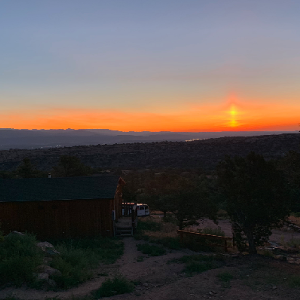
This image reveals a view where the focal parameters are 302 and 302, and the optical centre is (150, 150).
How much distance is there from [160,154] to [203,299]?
2710 inches

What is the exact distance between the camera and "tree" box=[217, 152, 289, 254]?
12469 millimetres

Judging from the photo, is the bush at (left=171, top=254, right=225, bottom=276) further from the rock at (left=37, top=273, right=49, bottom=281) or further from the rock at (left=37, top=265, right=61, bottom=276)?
the rock at (left=37, top=273, right=49, bottom=281)

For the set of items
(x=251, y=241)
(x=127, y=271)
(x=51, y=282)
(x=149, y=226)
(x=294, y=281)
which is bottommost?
(x=149, y=226)

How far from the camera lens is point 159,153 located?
255ft

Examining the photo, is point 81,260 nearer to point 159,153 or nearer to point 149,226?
point 149,226

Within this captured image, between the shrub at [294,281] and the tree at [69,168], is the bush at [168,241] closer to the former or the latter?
the shrub at [294,281]

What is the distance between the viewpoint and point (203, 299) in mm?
8172

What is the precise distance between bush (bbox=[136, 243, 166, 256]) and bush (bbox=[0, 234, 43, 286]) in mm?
5446

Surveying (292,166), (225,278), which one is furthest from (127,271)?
(292,166)

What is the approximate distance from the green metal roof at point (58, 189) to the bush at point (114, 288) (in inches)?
340

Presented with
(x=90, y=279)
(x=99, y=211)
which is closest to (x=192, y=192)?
(x=99, y=211)

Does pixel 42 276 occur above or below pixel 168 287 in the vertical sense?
above

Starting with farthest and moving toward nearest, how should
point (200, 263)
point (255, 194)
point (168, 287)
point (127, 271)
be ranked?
point (255, 194), point (200, 263), point (127, 271), point (168, 287)

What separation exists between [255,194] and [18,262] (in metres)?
9.12
